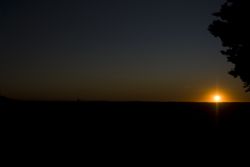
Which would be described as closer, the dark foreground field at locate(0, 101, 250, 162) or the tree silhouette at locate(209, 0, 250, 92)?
the dark foreground field at locate(0, 101, 250, 162)

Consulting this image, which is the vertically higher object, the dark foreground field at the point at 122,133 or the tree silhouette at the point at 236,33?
the tree silhouette at the point at 236,33

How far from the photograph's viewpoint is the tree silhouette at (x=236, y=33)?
16328mm

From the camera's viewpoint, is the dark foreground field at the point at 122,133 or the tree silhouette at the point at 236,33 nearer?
the dark foreground field at the point at 122,133

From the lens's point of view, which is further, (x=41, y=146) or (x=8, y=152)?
(x=41, y=146)

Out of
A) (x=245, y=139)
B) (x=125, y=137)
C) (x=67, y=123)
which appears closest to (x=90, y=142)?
(x=125, y=137)

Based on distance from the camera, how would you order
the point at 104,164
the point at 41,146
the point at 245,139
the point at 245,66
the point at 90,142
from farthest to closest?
the point at 245,66 < the point at 245,139 < the point at 90,142 < the point at 41,146 < the point at 104,164

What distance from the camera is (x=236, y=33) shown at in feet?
54.9

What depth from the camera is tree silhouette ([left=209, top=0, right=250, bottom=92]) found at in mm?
16328

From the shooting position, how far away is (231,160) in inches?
481

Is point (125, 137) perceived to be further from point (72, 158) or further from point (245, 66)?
point (245, 66)

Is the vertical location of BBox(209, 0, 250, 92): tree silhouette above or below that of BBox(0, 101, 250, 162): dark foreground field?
above

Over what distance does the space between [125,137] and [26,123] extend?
21.6ft

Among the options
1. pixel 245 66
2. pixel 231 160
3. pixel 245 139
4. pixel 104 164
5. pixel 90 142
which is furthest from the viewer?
pixel 245 66

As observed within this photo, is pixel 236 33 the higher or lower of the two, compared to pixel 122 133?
higher
